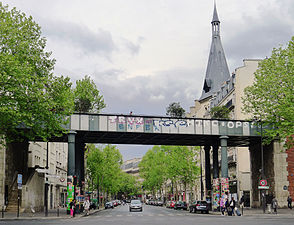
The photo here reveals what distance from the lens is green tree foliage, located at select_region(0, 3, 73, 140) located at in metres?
28.3

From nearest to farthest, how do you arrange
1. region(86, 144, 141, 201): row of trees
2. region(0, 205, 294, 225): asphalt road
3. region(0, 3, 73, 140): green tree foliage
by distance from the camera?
region(0, 205, 294, 225): asphalt road, region(0, 3, 73, 140): green tree foliage, region(86, 144, 141, 201): row of trees

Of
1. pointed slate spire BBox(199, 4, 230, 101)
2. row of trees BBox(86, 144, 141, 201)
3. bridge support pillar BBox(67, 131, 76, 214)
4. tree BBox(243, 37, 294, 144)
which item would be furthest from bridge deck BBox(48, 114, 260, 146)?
pointed slate spire BBox(199, 4, 230, 101)

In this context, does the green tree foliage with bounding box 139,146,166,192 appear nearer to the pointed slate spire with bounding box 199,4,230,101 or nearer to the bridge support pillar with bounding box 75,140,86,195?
the pointed slate spire with bounding box 199,4,230,101

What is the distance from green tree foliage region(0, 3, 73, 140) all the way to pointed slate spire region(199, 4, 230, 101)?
6019cm

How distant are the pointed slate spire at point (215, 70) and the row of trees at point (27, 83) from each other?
198 ft

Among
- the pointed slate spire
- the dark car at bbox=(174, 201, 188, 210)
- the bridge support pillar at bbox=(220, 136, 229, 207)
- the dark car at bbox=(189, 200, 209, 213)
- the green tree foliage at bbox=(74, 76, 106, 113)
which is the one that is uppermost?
the pointed slate spire

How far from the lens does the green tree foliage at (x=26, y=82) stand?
2833 centimetres

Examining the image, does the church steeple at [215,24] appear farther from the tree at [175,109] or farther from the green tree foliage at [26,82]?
the green tree foliage at [26,82]

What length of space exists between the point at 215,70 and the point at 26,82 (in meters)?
67.3

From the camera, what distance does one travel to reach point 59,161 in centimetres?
8031

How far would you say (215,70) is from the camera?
92000 mm

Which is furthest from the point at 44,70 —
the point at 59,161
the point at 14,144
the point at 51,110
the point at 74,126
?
the point at 59,161

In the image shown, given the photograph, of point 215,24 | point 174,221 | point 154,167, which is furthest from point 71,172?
point 154,167

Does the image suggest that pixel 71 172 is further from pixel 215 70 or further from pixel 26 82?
pixel 215 70
